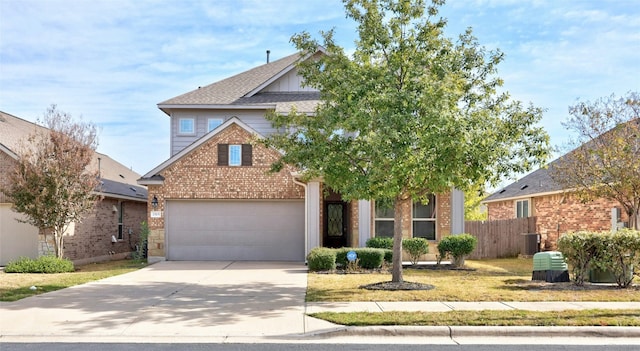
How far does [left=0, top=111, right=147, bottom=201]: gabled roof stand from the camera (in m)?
21.8

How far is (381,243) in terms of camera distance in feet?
65.9

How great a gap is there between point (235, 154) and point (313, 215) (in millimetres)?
3710

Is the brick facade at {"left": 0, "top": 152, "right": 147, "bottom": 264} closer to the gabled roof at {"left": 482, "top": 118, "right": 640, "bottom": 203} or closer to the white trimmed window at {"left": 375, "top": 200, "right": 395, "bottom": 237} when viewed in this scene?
the white trimmed window at {"left": 375, "top": 200, "right": 395, "bottom": 237}

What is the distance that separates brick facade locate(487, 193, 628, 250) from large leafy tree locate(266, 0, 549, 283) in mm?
10956

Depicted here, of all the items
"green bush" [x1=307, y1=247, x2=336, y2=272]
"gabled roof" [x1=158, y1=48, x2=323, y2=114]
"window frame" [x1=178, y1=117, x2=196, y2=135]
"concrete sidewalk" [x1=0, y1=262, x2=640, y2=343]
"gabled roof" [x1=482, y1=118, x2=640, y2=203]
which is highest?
"gabled roof" [x1=158, y1=48, x2=323, y2=114]

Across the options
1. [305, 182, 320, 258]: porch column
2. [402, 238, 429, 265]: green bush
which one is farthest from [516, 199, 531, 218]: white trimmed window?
[305, 182, 320, 258]: porch column

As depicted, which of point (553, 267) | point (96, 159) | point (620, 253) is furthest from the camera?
point (96, 159)

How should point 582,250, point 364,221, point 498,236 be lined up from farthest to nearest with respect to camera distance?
point 498,236, point 364,221, point 582,250

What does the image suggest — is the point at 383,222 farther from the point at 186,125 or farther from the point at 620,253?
the point at 186,125

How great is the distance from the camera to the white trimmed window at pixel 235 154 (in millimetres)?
22000

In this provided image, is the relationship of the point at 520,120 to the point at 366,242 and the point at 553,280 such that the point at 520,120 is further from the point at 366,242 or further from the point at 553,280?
the point at 366,242

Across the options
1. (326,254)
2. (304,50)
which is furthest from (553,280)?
(304,50)

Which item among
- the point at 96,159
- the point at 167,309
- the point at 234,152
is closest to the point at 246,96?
the point at 234,152

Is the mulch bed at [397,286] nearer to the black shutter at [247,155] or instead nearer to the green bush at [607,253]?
the green bush at [607,253]
